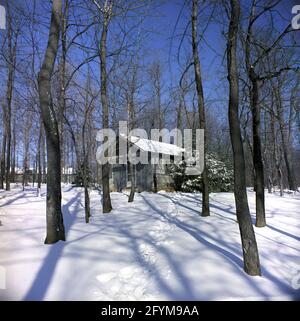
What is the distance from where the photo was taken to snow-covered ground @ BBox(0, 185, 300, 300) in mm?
3605

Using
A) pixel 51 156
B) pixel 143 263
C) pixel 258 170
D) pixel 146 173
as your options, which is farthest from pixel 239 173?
pixel 146 173

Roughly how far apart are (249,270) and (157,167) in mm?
18172

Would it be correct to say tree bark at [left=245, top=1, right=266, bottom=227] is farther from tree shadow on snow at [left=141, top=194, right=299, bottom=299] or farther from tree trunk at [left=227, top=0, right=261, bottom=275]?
tree trunk at [left=227, top=0, right=261, bottom=275]

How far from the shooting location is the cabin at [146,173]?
852 inches

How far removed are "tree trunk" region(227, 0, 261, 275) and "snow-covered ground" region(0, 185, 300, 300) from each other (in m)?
0.32

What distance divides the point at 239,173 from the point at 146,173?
1744 centimetres

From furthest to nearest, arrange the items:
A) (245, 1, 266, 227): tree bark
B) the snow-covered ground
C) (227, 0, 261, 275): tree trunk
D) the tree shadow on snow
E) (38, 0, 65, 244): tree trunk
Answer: (245, 1, 266, 227): tree bark, (38, 0, 65, 244): tree trunk, (227, 0, 261, 275): tree trunk, the tree shadow on snow, the snow-covered ground

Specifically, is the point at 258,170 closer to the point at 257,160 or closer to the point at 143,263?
the point at 257,160

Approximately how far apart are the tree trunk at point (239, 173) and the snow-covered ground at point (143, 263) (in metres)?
0.32

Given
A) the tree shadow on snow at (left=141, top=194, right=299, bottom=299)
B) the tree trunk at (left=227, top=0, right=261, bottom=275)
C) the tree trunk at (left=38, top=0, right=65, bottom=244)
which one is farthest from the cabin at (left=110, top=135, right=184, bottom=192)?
the tree trunk at (left=227, top=0, right=261, bottom=275)

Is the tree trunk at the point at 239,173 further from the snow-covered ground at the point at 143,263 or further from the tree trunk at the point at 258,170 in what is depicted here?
the tree trunk at the point at 258,170

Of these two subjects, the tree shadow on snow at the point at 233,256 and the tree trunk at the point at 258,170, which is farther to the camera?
the tree trunk at the point at 258,170

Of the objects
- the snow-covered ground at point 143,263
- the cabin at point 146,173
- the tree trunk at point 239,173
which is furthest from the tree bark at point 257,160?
the cabin at point 146,173
